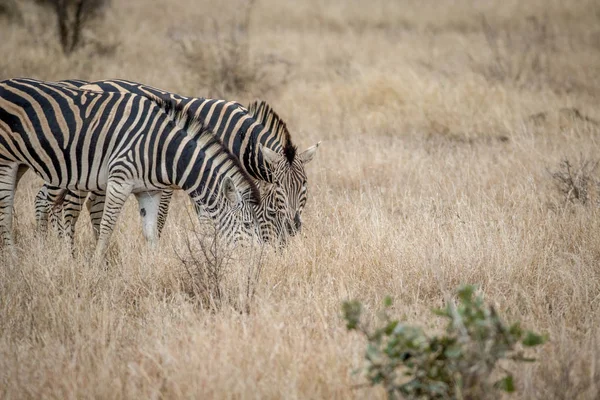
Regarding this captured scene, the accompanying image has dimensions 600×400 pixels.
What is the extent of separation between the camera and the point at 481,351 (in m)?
2.72

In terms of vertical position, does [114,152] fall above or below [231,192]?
above

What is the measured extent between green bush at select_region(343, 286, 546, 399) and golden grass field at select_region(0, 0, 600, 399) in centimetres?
31

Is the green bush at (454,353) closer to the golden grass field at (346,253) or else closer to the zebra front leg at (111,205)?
the golden grass field at (346,253)

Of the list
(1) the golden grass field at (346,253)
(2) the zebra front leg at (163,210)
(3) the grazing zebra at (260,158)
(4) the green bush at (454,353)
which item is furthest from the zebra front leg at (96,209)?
(4) the green bush at (454,353)

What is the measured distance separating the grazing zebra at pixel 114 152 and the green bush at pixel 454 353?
236 centimetres

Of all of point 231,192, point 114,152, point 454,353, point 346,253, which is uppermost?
point 114,152

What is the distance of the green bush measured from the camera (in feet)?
8.96

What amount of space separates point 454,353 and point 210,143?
10.1 feet

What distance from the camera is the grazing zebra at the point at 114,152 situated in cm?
518

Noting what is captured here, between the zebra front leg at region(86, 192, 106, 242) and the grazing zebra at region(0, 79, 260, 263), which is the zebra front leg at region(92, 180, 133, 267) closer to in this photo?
the grazing zebra at region(0, 79, 260, 263)

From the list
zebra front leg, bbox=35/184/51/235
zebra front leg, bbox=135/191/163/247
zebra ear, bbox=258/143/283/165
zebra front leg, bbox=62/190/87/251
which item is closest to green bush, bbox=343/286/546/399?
zebra ear, bbox=258/143/283/165

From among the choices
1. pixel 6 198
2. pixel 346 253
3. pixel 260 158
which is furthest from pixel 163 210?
pixel 346 253

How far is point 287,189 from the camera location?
541cm

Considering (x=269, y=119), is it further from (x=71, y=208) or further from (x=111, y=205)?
(x=71, y=208)
